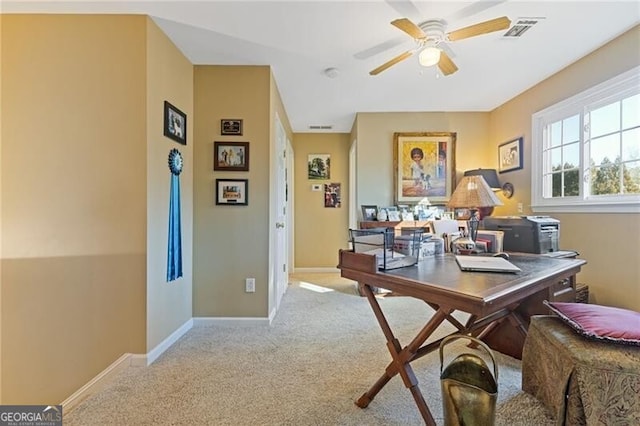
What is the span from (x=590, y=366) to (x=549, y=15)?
2340mm

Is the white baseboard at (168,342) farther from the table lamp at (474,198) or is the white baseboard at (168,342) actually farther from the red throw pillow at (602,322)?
the red throw pillow at (602,322)

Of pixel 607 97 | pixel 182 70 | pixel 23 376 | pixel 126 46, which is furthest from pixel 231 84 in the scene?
pixel 607 97

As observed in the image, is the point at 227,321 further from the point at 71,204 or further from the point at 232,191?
the point at 71,204

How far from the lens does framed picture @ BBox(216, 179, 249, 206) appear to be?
2791 millimetres

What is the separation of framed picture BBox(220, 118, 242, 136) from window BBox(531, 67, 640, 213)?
127 inches

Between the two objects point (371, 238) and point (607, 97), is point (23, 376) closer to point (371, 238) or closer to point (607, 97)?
point (371, 238)

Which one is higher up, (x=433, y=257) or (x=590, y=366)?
(x=433, y=257)

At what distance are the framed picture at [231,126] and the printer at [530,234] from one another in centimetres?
239

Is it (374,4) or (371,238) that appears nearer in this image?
(371,238)

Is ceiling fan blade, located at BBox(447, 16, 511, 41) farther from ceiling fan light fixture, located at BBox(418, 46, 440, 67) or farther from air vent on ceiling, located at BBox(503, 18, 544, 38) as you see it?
air vent on ceiling, located at BBox(503, 18, 544, 38)

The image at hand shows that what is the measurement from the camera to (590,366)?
107 cm

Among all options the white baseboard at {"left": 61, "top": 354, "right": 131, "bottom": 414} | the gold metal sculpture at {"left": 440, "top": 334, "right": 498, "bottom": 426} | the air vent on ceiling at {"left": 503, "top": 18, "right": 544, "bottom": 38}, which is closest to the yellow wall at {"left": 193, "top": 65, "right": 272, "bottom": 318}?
the white baseboard at {"left": 61, "top": 354, "right": 131, "bottom": 414}

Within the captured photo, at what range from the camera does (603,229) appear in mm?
2578

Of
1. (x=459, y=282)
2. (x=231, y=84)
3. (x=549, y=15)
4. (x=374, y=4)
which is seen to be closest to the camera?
(x=459, y=282)
